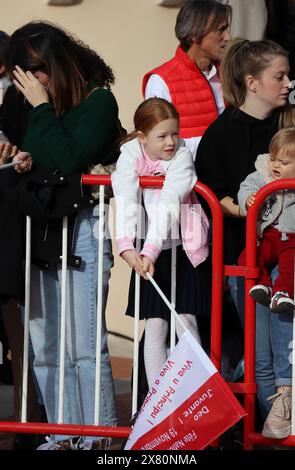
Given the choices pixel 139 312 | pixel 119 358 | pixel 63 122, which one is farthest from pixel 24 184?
pixel 119 358

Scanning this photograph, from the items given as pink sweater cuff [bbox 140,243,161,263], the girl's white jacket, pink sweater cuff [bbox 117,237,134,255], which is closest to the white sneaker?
the girl's white jacket

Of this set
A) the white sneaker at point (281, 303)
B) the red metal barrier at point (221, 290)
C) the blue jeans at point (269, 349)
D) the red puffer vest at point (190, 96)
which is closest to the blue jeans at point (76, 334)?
the red metal barrier at point (221, 290)

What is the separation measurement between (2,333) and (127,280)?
7.53 feet

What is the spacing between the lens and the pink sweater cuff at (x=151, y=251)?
5750 millimetres

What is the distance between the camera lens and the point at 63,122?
20.0ft

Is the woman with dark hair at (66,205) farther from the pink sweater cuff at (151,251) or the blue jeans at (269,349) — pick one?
the blue jeans at (269,349)

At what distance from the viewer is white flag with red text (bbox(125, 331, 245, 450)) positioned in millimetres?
5422

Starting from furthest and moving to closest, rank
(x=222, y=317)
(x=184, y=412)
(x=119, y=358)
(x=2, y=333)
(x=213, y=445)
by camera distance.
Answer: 1. (x=119, y=358)
2. (x=2, y=333)
3. (x=222, y=317)
4. (x=213, y=445)
5. (x=184, y=412)

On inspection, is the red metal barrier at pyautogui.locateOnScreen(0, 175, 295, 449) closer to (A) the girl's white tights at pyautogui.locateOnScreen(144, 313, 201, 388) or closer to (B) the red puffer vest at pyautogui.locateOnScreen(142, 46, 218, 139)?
(A) the girl's white tights at pyautogui.locateOnScreen(144, 313, 201, 388)

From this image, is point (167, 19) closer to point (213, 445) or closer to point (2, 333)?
point (2, 333)

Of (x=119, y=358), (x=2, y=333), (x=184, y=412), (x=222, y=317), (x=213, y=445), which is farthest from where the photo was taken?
(x=119, y=358)

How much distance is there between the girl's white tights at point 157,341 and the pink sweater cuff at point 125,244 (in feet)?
1.28

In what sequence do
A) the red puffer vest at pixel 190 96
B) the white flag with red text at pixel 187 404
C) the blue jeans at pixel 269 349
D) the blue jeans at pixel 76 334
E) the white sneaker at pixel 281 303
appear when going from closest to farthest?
the white flag with red text at pixel 187 404
the white sneaker at pixel 281 303
the blue jeans at pixel 269 349
the blue jeans at pixel 76 334
the red puffer vest at pixel 190 96

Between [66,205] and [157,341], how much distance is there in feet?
2.40
